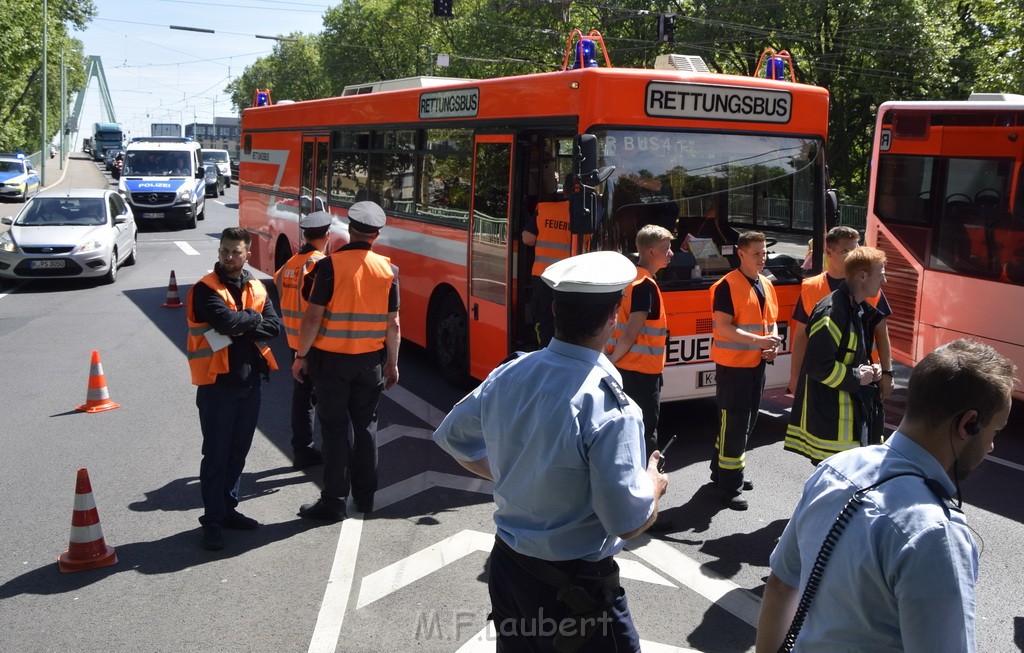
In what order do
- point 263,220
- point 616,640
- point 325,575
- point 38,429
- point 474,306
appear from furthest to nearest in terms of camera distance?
point 263,220 < point 474,306 < point 38,429 < point 325,575 < point 616,640

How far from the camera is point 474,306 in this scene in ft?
Answer: 30.6

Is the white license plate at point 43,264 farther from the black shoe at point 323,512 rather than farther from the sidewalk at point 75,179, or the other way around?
the sidewalk at point 75,179

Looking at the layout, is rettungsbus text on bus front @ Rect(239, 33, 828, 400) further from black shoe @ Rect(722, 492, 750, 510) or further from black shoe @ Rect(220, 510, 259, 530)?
black shoe @ Rect(220, 510, 259, 530)

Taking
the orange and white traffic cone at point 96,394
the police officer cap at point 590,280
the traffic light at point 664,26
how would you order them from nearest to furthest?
the police officer cap at point 590,280
the orange and white traffic cone at point 96,394
the traffic light at point 664,26

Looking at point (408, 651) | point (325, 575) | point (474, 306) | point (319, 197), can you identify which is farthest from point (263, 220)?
point (408, 651)

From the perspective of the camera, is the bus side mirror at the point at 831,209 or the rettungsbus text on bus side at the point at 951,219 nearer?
the bus side mirror at the point at 831,209

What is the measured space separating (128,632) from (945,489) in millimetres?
4037

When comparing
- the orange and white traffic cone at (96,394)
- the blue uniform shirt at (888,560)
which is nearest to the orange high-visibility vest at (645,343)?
the blue uniform shirt at (888,560)

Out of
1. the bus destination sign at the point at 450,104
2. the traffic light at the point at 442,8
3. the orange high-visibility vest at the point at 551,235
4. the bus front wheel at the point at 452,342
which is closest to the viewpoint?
the orange high-visibility vest at the point at 551,235

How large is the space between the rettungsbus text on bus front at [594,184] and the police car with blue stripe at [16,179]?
33818 mm

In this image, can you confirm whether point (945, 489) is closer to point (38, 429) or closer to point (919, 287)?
point (38, 429)

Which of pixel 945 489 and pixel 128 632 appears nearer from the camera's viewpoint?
pixel 945 489

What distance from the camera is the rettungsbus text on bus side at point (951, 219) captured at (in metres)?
9.16

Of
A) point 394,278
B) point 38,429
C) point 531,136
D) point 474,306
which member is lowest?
point 38,429
